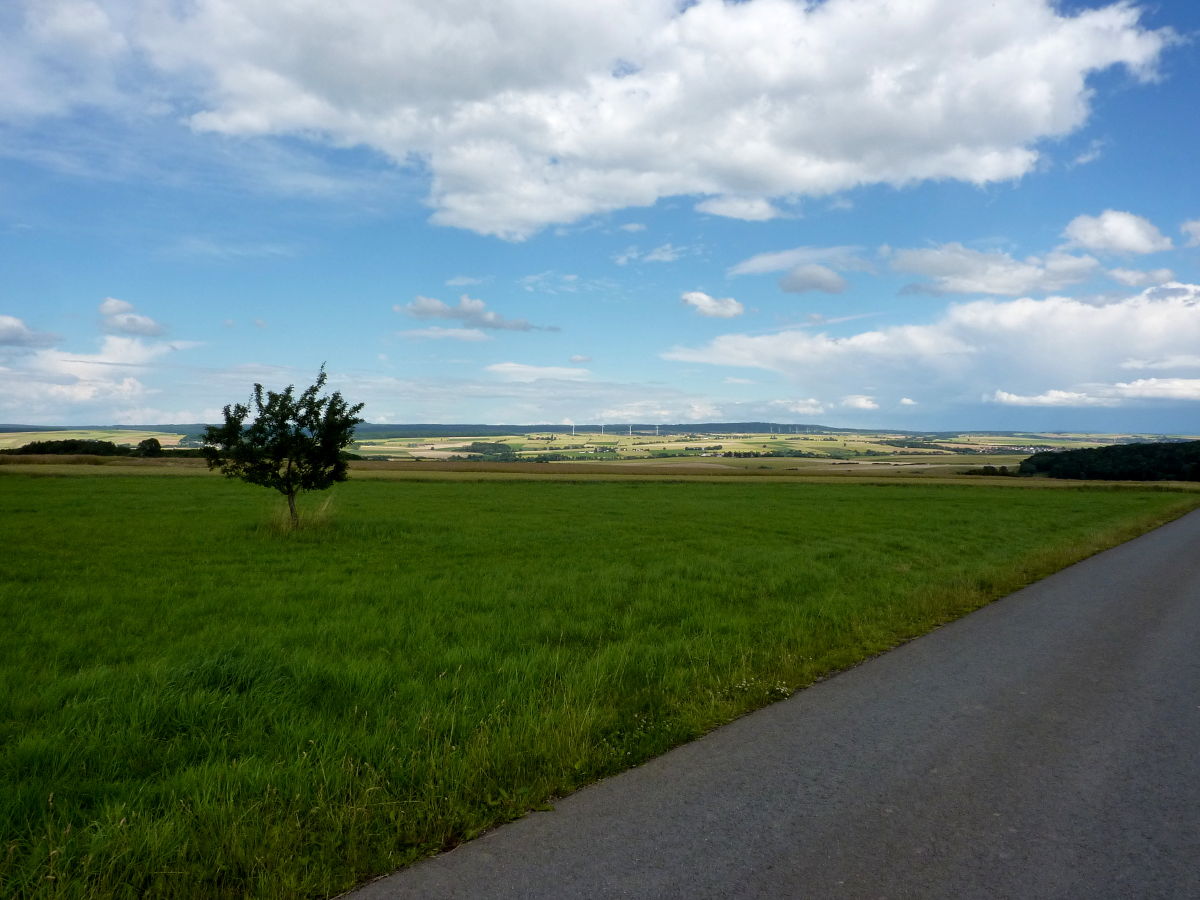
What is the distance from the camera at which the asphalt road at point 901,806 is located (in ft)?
13.5

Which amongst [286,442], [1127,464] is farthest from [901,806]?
[1127,464]

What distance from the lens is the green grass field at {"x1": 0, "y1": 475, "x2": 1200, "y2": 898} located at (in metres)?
4.55

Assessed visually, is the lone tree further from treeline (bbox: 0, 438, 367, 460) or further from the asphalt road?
treeline (bbox: 0, 438, 367, 460)

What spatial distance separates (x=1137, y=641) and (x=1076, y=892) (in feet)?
24.9

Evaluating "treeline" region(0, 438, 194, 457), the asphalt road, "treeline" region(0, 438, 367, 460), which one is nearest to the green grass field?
the asphalt road

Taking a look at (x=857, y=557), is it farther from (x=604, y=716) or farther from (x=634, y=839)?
(x=634, y=839)

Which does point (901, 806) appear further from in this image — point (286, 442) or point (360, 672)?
point (286, 442)

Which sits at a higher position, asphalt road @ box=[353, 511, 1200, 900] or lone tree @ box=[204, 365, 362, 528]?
lone tree @ box=[204, 365, 362, 528]

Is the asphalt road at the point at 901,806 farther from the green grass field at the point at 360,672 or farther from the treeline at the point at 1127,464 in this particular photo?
the treeline at the point at 1127,464

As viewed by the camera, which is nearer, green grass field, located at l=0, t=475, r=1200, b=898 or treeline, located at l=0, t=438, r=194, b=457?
green grass field, located at l=0, t=475, r=1200, b=898

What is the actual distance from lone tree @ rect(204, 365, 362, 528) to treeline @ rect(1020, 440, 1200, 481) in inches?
3737

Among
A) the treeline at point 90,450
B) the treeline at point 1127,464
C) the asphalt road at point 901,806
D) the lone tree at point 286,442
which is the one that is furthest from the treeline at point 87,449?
the treeline at point 1127,464

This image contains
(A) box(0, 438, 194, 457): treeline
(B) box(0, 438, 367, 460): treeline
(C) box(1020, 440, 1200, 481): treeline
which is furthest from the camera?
(C) box(1020, 440, 1200, 481): treeline

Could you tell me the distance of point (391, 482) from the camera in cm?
6384
